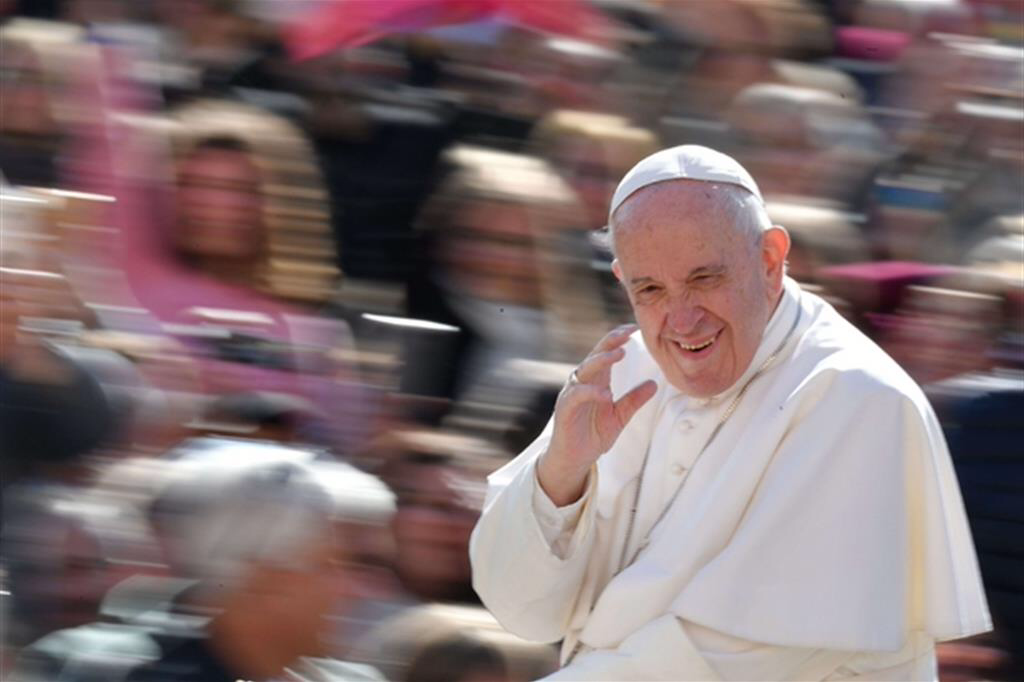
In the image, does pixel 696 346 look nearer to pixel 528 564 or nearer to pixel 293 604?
pixel 528 564

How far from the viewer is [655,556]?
3.11 meters

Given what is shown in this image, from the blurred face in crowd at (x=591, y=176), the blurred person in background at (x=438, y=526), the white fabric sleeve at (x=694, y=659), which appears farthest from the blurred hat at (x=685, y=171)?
the blurred face in crowd at (x=591, y=176)

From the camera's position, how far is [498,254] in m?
4.56

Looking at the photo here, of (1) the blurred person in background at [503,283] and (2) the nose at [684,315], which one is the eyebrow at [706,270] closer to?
(2) the nose at [684,315]

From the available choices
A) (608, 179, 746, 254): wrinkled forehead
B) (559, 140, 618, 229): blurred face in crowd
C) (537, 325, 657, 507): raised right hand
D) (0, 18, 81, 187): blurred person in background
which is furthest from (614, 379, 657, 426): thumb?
(0, 18, 81, 187): blurred person in background

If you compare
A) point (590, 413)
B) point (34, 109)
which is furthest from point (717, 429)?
point (34, 109)

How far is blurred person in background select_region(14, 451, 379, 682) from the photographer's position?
13.9 ft

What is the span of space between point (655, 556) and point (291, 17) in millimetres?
2462

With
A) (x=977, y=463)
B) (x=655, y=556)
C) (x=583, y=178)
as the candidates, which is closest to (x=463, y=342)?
(x=583, y=178)

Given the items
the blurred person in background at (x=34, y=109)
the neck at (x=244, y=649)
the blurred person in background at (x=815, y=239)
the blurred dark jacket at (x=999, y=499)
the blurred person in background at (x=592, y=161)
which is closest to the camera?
the blurred dark jacket at (x=999, y=499)

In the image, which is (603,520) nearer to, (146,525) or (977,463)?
(977,463)

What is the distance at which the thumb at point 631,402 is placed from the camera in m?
3.08

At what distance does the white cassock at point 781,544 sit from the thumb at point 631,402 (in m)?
0.13

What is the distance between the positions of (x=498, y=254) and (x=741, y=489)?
1.59 metres
